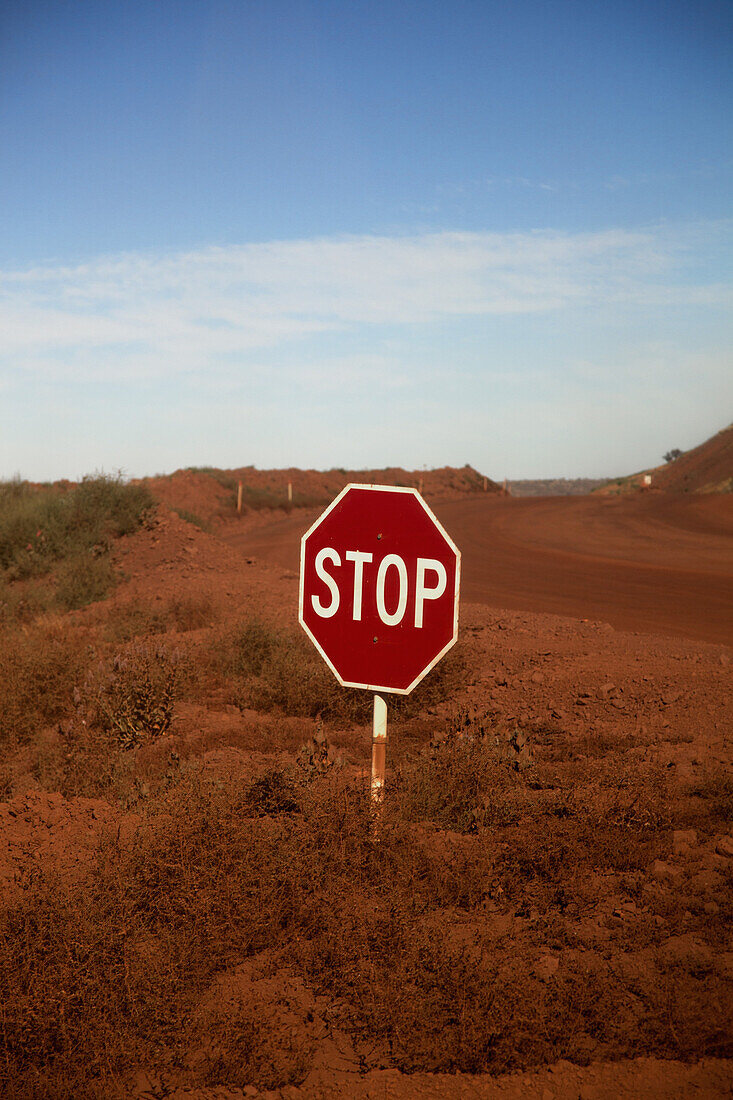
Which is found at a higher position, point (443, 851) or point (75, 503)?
point (75, 503)

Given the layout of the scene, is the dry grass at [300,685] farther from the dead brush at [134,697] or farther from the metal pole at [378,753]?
the metal pole at [378,753]

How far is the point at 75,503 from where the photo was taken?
49.9 feet

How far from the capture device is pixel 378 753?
3992 mm

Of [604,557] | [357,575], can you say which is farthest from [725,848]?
[604,557]

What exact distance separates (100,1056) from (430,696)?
4.40 metres

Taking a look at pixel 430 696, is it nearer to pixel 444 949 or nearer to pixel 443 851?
pixel 443 851

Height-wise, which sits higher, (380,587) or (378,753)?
(380,587)

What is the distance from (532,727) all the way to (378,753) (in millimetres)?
2410

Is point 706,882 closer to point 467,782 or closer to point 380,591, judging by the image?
point 467,782

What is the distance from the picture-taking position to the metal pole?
155 inches

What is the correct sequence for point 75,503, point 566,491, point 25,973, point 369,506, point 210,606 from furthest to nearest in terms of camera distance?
point 566,491 → point 75,503 → point 210,606 → point 369,506 → point 25,973

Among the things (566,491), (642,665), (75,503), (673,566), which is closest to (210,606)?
(642,665)

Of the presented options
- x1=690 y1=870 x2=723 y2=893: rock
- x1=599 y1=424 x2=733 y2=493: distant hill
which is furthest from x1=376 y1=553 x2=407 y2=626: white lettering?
x1=599 y1=424 x2=733 y2=493: distant hill

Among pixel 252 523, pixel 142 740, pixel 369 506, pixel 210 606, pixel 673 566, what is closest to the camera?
pixel 369 506
